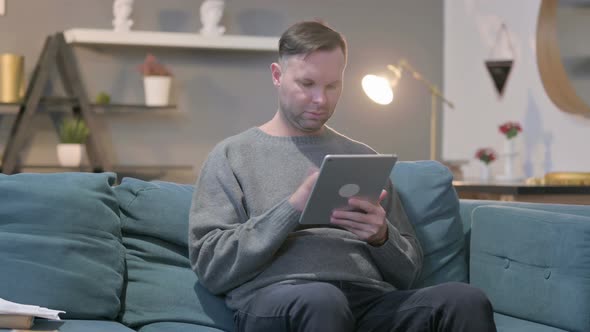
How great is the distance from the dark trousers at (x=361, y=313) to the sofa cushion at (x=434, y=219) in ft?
1.48

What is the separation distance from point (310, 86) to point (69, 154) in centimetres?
306

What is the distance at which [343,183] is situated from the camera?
1909 mm

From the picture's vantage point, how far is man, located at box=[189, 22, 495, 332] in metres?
1.87

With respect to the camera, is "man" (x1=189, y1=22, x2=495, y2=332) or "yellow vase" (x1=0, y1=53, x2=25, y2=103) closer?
"man" (x1=189, y1=22, x2=495, y2=332)

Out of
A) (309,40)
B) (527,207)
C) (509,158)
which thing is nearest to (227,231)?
(309,40)

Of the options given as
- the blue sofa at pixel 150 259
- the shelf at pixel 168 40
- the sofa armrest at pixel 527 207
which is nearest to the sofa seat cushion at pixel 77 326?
the blue sofa at pixel 150 259

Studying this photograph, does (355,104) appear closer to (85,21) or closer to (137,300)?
(85,21)

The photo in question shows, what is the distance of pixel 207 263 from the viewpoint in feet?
6.73

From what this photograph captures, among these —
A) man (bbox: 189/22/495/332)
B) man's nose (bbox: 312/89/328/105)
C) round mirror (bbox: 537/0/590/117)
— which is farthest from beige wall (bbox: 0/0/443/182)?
man's nose (bbox: 312/89/328/105)

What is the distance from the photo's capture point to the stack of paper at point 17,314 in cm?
189

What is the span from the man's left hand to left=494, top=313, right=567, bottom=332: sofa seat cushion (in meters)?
0.47

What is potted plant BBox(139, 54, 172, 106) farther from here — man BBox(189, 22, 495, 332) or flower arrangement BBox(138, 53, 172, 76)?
man BBox(189, 22, 495, 332)

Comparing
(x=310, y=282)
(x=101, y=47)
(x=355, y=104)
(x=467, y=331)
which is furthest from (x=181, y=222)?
(x=355, y=104)

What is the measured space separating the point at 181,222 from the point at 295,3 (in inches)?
137
